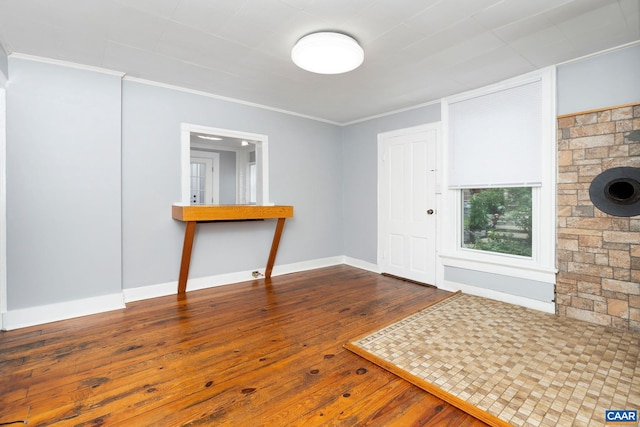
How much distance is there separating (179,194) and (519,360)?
3.62 m

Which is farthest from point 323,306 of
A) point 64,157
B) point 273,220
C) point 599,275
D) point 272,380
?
point 64,157

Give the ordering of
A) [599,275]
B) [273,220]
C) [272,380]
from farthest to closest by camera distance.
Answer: [273,220]
[599,275]
[272,380]

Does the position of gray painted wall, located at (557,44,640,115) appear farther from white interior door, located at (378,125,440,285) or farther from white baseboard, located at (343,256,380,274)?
white baseboard, located at (343,256,380,274)

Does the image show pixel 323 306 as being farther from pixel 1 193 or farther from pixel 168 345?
pixel 1 193

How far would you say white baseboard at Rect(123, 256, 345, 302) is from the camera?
134 inches

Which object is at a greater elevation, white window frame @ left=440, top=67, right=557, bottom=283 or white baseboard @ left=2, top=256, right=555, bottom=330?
white window frame @ left=440, top=67, right=557, bottom=283

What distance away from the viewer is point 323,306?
10.7 feet

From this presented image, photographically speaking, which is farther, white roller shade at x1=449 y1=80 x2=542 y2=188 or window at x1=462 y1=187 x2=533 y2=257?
window at x1=462 y1=187 x2=533 y2=257

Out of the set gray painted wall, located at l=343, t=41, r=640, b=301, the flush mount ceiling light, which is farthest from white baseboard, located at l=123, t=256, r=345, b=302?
the flush mount ceiling light

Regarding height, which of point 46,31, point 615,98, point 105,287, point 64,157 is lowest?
point 105,287

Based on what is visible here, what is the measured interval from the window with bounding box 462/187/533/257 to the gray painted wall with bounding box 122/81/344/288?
2117mm

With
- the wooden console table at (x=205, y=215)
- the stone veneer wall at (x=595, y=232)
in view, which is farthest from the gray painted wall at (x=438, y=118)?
the wooden console table at (x=205, y=215)

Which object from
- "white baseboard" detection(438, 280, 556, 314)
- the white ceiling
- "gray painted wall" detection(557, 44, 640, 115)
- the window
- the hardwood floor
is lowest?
the hardwood floor

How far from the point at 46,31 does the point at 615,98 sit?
15.3ft
